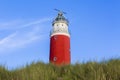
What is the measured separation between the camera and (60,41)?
117ft

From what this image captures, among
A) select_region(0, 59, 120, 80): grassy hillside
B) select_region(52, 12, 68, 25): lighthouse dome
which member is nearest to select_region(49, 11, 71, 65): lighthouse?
select_region(52, 12, 68, 25): lighthouse dome

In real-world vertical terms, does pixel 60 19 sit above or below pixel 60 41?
above

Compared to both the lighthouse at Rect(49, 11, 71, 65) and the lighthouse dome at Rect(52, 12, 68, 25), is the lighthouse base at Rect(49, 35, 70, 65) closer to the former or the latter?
the lighthouse at Rect(49, 11, 71, 65)

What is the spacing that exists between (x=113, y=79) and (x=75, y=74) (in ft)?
3.99

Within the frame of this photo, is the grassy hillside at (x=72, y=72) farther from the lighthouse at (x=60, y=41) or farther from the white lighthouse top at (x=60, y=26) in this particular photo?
the white lighthouse top at (x=60, y=26)

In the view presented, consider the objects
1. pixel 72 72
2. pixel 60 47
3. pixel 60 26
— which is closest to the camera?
pixel 72 72

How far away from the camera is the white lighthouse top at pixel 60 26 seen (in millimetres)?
36312

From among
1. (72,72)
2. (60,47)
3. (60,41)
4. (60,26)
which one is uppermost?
(60,26)

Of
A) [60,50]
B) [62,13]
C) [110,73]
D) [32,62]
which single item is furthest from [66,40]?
[110,73]

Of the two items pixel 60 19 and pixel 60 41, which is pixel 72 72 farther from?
pixel 60 19

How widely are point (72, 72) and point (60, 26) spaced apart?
27.9 metres

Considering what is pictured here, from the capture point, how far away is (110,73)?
832cm

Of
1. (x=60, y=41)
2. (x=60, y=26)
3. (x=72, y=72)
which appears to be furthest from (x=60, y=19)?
(x=72, y=72)

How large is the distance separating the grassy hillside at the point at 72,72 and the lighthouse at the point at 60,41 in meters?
24.5
